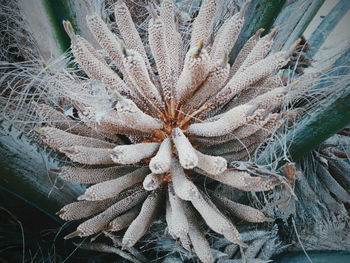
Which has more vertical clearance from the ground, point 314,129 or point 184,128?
point 314,129

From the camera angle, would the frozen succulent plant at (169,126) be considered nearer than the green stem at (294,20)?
Yes

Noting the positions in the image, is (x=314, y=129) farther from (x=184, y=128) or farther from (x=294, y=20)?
(x=294, y=20)

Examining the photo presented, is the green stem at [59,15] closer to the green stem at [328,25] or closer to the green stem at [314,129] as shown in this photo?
the green stem at [314,129]

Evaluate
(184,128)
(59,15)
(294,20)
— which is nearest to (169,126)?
(184,128)

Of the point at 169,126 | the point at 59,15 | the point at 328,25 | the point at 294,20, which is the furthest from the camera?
the point at 328,25

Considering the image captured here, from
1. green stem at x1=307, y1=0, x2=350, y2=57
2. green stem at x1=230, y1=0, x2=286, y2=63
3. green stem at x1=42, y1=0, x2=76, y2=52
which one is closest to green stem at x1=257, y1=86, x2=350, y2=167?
green stem at x1=230, y1=0, x2=286, y2=63

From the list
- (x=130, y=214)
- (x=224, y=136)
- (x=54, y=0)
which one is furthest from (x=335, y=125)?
(x=54, y=0)

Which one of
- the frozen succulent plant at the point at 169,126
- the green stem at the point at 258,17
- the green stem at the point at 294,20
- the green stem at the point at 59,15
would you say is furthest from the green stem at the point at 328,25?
the green stem at the point at 59,15
